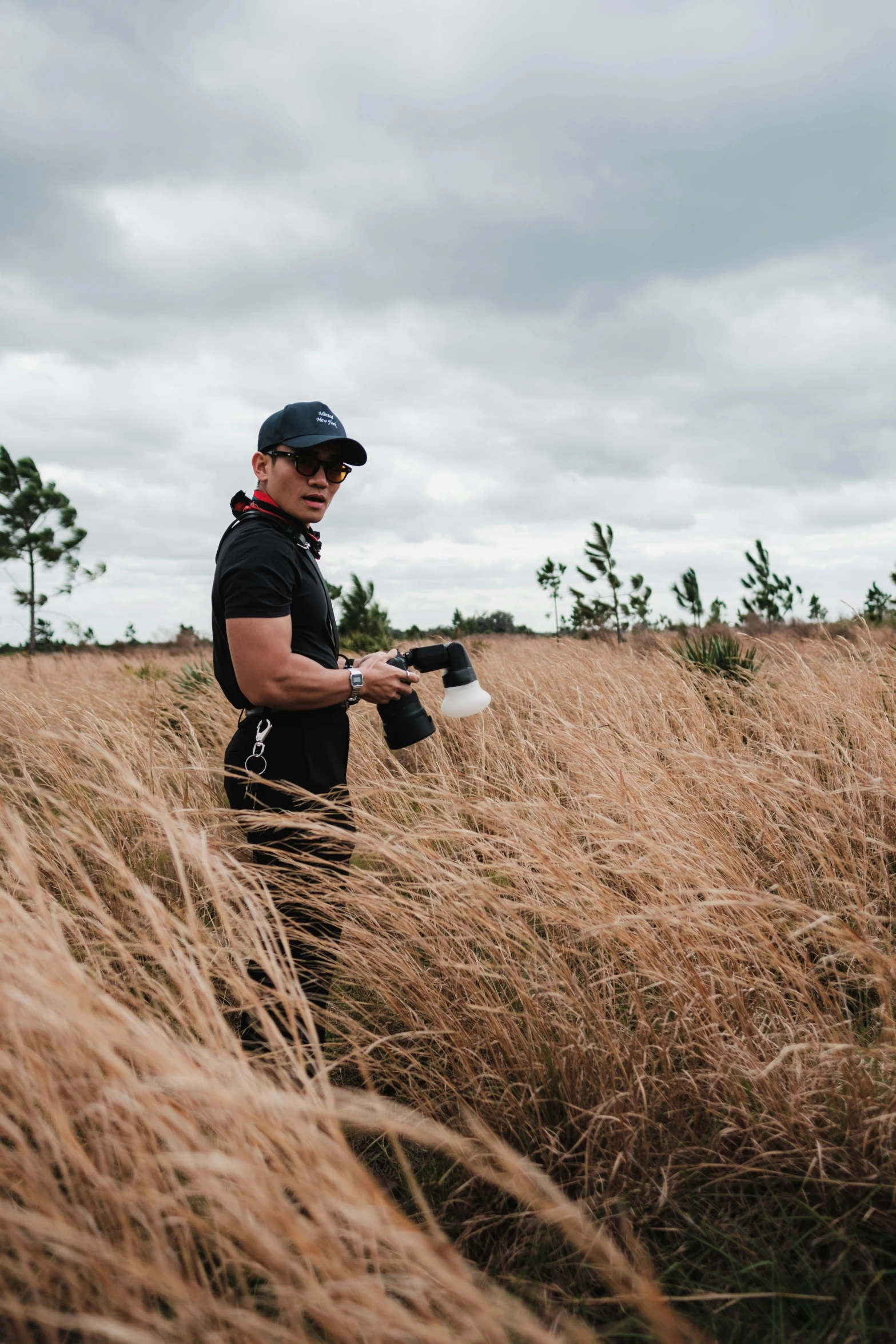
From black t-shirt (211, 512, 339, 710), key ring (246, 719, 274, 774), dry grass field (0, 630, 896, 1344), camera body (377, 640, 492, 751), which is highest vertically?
black t-shirt (211, 512, 339, 710)

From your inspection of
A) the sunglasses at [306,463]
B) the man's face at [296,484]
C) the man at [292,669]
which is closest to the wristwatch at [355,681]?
the man at [292,669]

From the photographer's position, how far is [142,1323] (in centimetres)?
102

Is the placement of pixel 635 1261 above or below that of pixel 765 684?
below

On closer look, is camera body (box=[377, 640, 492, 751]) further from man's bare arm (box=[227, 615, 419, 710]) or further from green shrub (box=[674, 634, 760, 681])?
green shrub (box=[674, 634, 760, 681])

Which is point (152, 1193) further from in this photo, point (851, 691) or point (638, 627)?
point (638, 627)

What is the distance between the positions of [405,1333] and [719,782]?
2318 mm

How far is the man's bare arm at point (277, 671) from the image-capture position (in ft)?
6.41

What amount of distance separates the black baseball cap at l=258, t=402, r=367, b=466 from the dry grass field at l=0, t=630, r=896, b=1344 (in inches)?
44.2

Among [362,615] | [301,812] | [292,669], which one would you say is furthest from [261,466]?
[362,615]

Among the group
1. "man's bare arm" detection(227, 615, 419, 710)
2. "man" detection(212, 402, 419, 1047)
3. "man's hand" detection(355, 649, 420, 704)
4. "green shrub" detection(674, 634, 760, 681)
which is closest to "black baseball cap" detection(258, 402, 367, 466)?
"man" detection(212, 402, 419, 1047)

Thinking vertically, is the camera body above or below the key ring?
above

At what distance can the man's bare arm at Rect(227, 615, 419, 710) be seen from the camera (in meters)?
1.95

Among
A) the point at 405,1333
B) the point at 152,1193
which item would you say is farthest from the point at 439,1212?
the point at 152,1193

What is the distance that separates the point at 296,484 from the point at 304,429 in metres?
0.17
